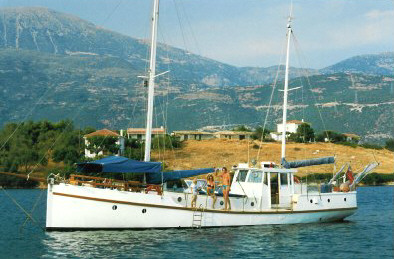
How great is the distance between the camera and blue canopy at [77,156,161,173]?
28.6 metres

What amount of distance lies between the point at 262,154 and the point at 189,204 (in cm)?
6222

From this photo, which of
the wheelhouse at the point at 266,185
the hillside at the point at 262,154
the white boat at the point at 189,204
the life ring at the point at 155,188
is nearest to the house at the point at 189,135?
the hillside at the point at 262,154

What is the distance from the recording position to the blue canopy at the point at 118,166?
93.7 ft

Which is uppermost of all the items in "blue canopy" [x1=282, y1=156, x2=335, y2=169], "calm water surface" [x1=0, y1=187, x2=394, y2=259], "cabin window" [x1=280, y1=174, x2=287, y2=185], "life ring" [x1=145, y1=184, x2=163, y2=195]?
"blue canopy" [x1=282, y1=156, x2=335, y2=169]

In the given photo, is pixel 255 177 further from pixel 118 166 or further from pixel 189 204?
pixel 118 166

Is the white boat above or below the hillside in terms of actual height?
below

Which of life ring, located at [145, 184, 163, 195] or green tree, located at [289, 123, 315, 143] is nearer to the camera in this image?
life ring, located at [145, 184, 163, 195]

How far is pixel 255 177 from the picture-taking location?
32.2 m

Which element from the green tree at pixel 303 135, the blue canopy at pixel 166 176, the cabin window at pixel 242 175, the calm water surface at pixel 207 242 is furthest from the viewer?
the green tree at pixel 303 135

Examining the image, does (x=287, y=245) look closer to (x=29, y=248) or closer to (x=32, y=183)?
(x=29, y=248)

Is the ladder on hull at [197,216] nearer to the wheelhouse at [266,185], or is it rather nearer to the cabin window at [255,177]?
the wheelhouse at [266,185]

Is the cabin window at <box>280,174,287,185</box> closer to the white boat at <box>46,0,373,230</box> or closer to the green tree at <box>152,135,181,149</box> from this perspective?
the white boat at <box>46,0,373,230</box>

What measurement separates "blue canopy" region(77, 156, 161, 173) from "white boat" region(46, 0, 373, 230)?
27.7 inches

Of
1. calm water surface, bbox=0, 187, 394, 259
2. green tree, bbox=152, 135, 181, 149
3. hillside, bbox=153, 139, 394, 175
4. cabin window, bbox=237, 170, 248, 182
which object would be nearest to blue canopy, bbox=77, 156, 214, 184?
A: calm water surface, bbox=0, 187, 394, 259
